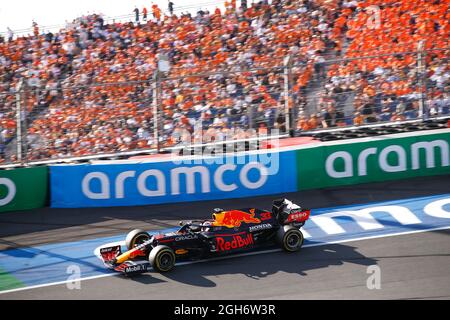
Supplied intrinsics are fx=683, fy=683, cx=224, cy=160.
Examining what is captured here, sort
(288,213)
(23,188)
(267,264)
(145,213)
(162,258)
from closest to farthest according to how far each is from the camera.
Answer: (162,258) < (267,264) < (288,213) < (145,213) < (23,188)

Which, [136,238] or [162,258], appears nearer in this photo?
[162,258]

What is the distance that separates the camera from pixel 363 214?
438 inches

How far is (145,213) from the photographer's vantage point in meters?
11.8

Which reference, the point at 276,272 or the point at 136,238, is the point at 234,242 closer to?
the point at 276,272

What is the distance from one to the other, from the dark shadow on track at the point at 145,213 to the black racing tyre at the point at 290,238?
7.30 feet

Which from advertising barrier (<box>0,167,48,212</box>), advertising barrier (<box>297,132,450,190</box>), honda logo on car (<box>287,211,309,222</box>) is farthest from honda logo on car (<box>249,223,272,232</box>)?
advertising barrier (<box>0,167,48,212</box>)

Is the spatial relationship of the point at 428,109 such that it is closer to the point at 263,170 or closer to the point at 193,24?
the point at 263,170

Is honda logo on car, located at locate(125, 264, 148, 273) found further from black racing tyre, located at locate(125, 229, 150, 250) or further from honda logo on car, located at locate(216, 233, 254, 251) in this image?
honda logo on car, located at locate(216, 233, 254, 251)

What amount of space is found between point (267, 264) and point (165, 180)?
3.63 metres

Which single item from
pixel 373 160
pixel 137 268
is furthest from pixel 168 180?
pixel 373 160

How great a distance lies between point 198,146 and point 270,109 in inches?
61.8

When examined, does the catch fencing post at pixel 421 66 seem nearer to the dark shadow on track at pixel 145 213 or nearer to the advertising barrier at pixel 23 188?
the dark shadow on track at pixel 145 213
